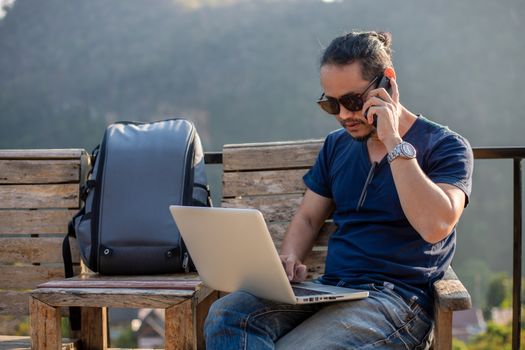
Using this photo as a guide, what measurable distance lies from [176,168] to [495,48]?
50.2 m

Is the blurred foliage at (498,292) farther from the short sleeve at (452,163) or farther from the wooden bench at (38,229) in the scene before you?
the short sleeve at (452,163)

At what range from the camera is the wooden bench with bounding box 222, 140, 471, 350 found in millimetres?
2492

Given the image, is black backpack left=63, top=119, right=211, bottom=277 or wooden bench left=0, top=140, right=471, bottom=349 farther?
→ wooden bench left=0, top=140, right=471, bottom=349

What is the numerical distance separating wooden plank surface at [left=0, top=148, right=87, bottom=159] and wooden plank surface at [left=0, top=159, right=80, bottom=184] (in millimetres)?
16

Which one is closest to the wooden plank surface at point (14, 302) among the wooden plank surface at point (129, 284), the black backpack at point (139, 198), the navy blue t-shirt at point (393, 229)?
the black backpack at point (139, 198)

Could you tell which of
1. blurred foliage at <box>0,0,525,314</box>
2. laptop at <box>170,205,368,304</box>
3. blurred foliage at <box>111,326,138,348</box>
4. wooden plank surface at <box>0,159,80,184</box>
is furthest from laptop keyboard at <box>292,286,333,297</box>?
blurred foliage at <box>0,0,525,314</box>

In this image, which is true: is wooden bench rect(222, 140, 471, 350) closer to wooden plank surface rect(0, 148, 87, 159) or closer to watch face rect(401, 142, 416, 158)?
wooden plank surface rect(0, 148, 87, 159)

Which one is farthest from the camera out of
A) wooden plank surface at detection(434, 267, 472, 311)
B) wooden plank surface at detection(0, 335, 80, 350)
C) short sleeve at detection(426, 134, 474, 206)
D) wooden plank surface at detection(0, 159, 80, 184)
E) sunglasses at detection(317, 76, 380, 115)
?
wooden plank surface at detection(0, 159, 80, 184)

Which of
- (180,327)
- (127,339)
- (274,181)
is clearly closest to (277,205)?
(274,181)

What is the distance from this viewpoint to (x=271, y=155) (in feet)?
8.40

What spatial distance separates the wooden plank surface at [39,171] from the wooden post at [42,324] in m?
0.75

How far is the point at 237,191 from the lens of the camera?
101 inches

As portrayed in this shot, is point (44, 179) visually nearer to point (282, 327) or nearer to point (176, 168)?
point (176, 168)

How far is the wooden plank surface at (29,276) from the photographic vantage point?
2.58 m
